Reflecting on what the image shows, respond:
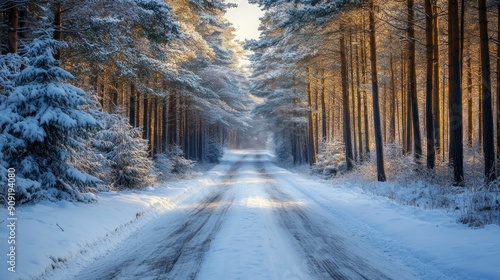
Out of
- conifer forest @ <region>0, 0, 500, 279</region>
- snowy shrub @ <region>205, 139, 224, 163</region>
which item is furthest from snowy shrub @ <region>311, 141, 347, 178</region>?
snowy shrub @ <region>205, 139, 224, 163</region>

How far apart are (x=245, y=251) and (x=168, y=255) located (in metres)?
1.47

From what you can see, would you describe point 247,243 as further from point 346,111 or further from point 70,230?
point 346,111

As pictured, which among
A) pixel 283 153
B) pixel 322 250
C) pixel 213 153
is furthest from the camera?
pixel 283 153

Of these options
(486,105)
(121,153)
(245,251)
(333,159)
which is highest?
(486,105)

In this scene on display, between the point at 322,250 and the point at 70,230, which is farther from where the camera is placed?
the point at 70,230

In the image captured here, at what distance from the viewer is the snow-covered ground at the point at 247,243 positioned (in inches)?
182

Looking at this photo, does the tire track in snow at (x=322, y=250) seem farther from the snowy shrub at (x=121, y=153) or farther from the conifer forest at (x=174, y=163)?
the snowy shrub at (x=121, y=153)

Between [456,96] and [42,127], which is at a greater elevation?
[456,96]

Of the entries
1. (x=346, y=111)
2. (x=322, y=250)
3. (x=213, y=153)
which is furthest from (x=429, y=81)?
(x=213, y=153)

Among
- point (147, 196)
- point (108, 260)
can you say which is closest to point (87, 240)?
point (108, 260)

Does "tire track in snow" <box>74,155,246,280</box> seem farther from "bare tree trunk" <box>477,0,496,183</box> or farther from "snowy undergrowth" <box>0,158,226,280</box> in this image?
"bare tree trunk" <box>477,0,496,183</box>

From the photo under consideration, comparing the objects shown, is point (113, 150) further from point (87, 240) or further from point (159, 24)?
point (87, 240)

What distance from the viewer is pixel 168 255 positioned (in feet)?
17.9

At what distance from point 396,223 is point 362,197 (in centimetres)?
394
